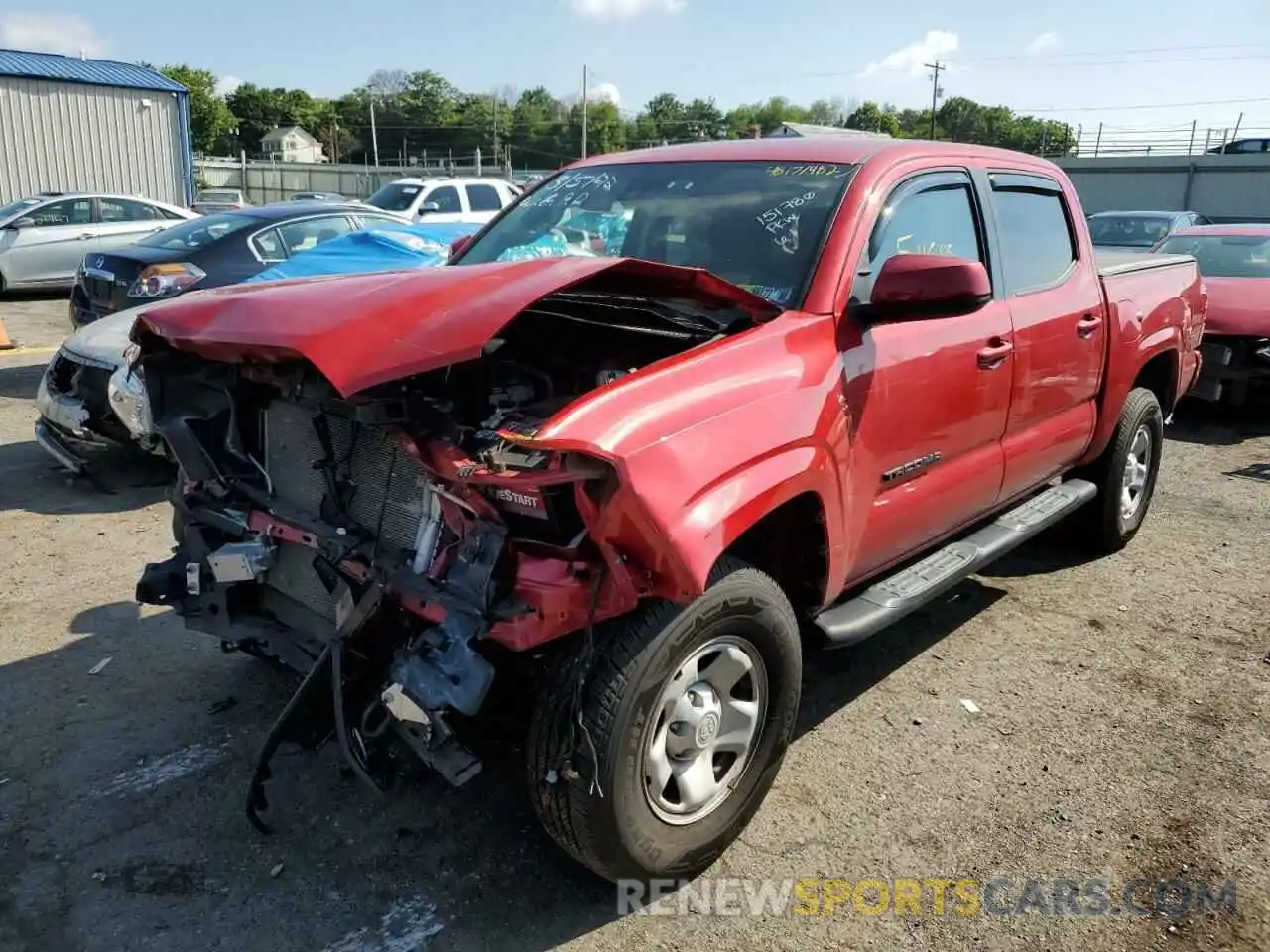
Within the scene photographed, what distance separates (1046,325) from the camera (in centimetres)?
426

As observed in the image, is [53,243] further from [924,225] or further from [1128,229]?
[1128,229]

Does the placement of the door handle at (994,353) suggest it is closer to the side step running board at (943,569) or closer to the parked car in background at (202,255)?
the side step running board at (943,569)

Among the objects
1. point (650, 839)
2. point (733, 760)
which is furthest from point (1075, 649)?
point (650, 839)

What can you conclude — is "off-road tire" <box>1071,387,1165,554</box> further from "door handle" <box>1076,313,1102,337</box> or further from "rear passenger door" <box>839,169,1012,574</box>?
"rear passenger door" <box>839,169,1012,574</box>

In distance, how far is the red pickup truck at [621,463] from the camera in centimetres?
246

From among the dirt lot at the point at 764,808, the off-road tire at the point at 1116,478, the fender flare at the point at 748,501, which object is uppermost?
the fender flare at the point at 748,501

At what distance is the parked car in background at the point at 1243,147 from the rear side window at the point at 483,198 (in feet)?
97.5

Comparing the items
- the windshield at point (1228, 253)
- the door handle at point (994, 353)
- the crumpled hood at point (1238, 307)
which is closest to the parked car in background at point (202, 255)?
the door handle at point (994, 353)

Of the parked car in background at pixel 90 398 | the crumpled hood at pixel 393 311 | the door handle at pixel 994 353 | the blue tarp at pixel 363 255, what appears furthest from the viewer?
the blue tarp at pixel 363 255

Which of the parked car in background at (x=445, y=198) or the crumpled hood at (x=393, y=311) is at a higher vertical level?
the parked car in background at (x=445, y=198)

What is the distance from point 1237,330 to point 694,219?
6777 mm

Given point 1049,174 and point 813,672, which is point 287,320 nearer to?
point 813,672

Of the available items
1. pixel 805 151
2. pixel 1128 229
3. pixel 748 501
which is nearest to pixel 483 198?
pixel 1128 229

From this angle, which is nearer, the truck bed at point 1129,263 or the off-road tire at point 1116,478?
the off-road tire at point 1116,478
